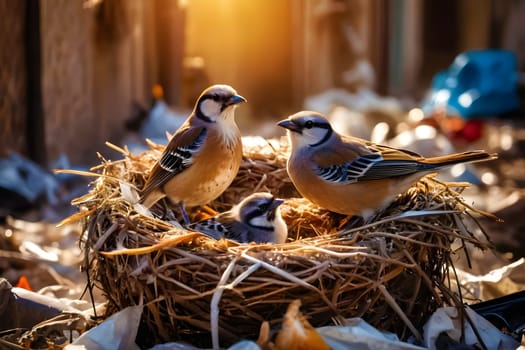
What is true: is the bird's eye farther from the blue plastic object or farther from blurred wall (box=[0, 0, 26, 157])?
the blue plastic object

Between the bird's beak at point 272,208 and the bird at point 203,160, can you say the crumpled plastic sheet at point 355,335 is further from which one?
the bird at point 203,160

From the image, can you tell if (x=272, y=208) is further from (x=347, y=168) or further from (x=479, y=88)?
(x=479, y=88)

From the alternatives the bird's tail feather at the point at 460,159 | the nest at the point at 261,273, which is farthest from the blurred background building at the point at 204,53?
the bird's tail feather at the point at 460,159

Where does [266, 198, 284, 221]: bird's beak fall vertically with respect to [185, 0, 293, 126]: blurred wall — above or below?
above

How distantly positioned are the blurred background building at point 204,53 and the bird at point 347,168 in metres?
3.71

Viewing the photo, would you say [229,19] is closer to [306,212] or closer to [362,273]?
[306,212]

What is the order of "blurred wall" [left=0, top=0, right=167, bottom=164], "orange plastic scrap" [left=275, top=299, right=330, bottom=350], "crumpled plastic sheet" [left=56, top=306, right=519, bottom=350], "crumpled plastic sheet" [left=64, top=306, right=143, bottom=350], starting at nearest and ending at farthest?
"orange plastic scrap" [left=275, top=299, right=330, bottom=350], "crumpled plastic sheet" [left=56, top=306, right=519, bottom=350], "crumpled plastic sheet" [left=64, top=306, right=143, bottom=350], "blurred wall" [left=0, top=0, right=167, bottom=164]

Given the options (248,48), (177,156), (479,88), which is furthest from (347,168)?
(248,48)

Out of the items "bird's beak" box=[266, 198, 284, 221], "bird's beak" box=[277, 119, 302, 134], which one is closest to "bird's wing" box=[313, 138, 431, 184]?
"bird's beak" box=[277, 119, 302, 134]

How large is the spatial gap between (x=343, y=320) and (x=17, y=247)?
314cm

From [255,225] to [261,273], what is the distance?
0.70 m

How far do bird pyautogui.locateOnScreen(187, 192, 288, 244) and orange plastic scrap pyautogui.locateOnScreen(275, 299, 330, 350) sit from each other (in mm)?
860

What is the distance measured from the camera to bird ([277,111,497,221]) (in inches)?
156

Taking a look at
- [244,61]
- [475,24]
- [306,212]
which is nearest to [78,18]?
[306,212]
